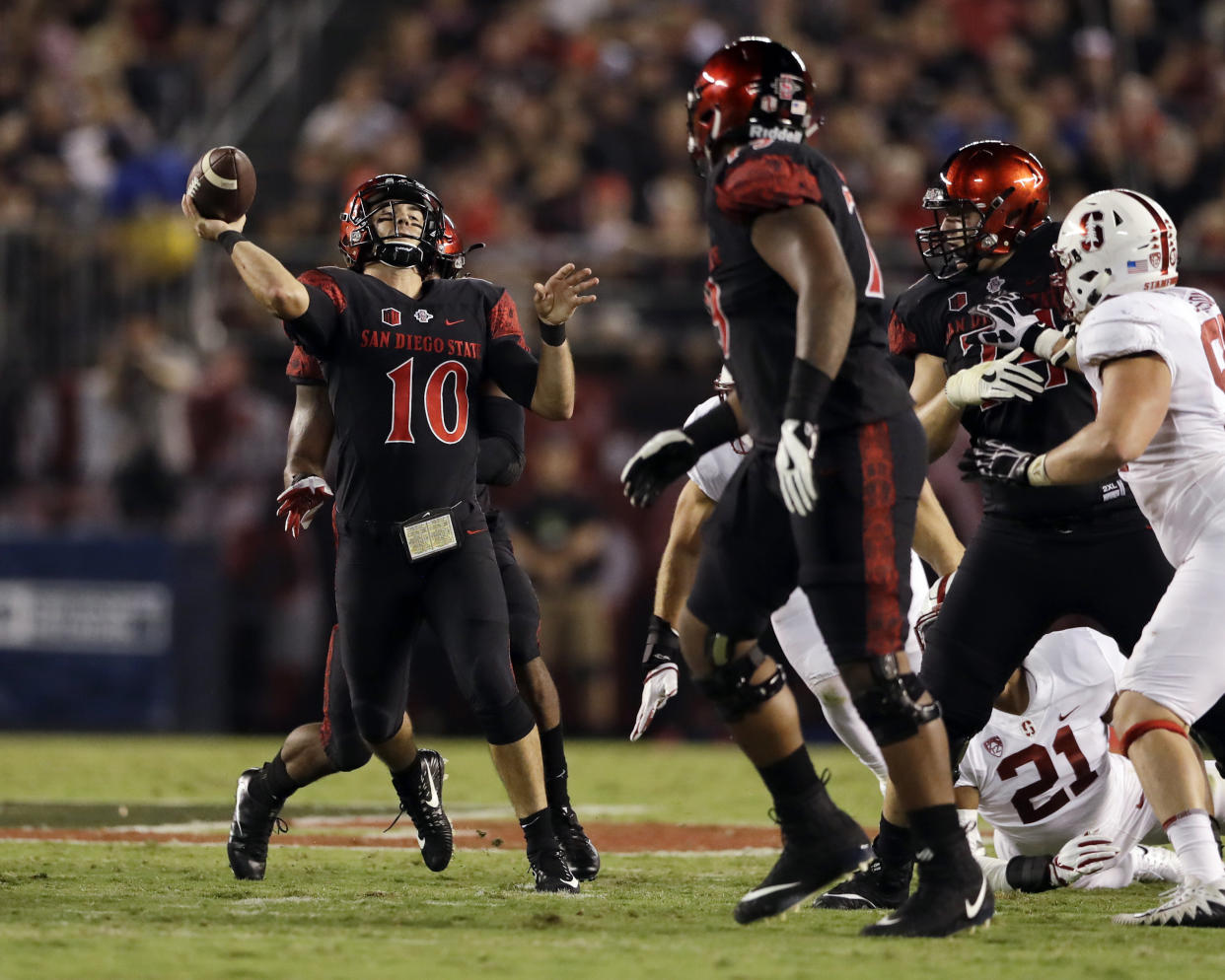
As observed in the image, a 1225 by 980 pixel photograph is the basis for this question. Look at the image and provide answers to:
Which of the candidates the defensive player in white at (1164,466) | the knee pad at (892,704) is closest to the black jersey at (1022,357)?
the defensive player in white at (1164,466)

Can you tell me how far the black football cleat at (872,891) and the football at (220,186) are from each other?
102 inches

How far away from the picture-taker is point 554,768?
242 inches

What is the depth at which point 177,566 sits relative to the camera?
1214cm

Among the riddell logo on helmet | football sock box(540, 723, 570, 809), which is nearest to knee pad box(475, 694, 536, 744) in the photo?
football sock box(540, 723, 570, 809)

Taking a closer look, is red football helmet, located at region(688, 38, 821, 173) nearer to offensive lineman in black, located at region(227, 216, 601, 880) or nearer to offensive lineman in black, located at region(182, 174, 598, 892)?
offensive lineman in black, located at region(182, 174, 598, 892)

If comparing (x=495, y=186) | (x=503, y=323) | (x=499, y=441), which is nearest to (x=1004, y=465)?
(x=503, y=323)

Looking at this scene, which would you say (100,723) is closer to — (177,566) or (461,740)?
(177,566)

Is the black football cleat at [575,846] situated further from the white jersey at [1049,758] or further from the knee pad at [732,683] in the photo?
the knee pad at [732,683]

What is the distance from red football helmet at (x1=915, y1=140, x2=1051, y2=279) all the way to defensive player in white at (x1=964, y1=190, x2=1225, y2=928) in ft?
1.95

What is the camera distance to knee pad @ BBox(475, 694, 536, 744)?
→ 5.40 metres

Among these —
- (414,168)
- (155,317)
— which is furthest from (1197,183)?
(155,317)

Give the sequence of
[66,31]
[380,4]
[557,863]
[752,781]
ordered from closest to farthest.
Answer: [557,863] < [752,781] < [66,31] < [380,4]

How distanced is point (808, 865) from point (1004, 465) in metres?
1.17

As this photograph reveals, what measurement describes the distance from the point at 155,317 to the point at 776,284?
8.80m
